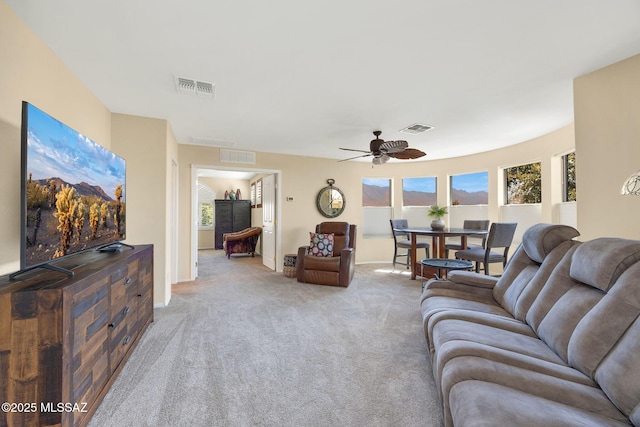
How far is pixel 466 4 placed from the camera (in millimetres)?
1690

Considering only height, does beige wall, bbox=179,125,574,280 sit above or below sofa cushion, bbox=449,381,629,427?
above

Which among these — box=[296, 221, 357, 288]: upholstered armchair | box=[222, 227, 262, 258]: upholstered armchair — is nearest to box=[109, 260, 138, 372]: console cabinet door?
box=[296, 221, 357, 288]: upholstered armchair

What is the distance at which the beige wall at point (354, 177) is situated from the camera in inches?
178

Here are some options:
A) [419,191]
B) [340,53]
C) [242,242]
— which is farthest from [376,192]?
[340,53]

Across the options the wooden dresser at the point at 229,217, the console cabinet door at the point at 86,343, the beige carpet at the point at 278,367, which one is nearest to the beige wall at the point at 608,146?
the beige carpet at the point at 278,367

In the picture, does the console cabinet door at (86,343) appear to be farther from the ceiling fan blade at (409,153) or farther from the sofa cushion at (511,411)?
the ceiling fan blade at (409,153)

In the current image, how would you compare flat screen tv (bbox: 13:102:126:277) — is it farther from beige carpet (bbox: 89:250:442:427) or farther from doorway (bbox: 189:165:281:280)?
doorway (bbox: 189:165:281:280)

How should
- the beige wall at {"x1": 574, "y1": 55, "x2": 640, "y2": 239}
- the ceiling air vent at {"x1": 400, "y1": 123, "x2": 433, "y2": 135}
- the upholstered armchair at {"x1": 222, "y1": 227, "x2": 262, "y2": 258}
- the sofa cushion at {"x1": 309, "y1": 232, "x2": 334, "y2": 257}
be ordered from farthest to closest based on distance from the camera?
the upholstered armchair at {"x1": 222, "y1": 227, "x2": 262, "y2": 258}, the sofa cushion at {"x1": 309, "y1": 232, "x2": 334, "y2": 257}, the ceiling air vent at {"x1": 400, "y1": 123, "x2": 433, "y2": 135}, the beige wall at {"x1": 574, "y1": 55, "x2": 640, "y2": 239}

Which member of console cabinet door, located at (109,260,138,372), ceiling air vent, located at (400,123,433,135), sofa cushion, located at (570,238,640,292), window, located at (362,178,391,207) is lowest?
console cabinet door, located at (109,260,138,372)

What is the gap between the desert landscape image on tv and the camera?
144 cm

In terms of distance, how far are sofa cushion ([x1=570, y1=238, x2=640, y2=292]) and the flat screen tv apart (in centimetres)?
279

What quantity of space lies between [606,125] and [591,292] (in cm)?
184

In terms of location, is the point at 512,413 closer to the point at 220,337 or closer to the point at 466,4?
the point at 466,4

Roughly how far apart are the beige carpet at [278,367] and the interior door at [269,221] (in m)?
2.05
